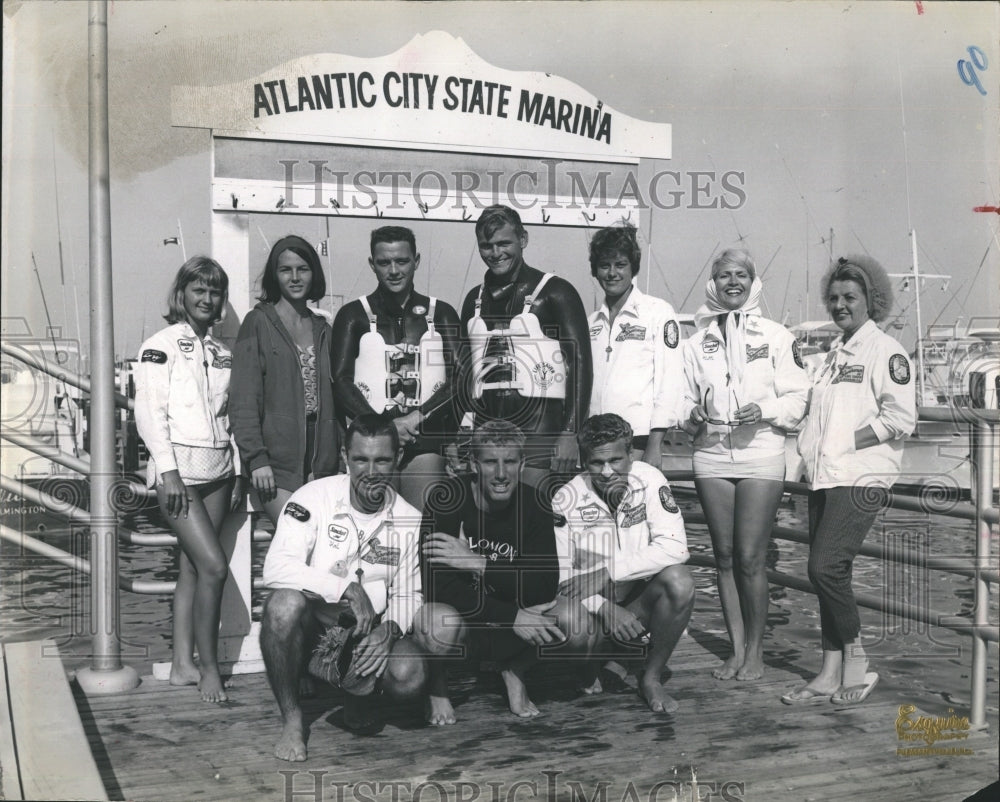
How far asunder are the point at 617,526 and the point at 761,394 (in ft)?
2.62

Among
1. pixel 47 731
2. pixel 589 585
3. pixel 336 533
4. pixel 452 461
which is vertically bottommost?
pixel 47 731

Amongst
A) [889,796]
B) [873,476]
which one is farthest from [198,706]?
[873,476]

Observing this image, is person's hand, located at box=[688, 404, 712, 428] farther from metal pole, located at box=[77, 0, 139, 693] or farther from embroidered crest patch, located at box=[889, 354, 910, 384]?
metal pole, located at box=[77, 0, 139, 693]

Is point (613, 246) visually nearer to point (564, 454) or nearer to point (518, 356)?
point (518, 356)

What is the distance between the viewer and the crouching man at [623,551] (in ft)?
11.8

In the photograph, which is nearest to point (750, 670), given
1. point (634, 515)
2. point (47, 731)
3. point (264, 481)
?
point (634, 515)

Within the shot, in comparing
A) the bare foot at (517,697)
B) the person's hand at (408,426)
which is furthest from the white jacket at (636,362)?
the bare foot at (517,697)

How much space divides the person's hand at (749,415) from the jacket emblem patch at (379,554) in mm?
1453

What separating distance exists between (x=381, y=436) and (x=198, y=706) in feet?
4.15

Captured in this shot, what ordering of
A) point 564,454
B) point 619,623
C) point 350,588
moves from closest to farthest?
point 350,588 < point 619,623 < point 564,454

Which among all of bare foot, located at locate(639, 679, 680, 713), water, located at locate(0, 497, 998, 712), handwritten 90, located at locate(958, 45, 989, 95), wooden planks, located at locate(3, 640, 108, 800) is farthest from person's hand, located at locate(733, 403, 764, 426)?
wooden planks, located at locate(3, 640, 108, 800)

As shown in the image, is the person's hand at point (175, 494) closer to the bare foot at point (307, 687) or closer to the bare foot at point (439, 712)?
the bare foot at point (307, 687)

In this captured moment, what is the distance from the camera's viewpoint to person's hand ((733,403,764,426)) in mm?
3875

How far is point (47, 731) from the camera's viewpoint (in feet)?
10.5
